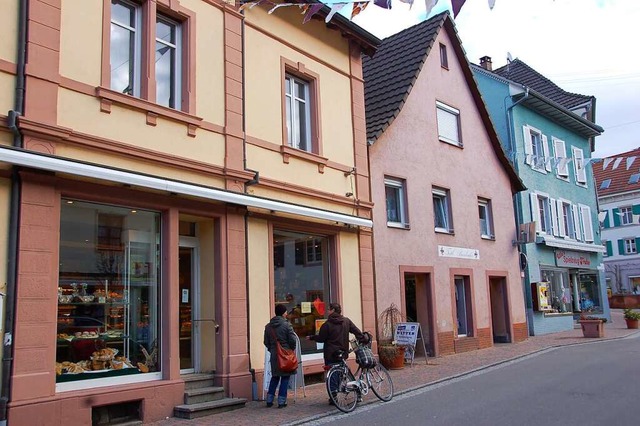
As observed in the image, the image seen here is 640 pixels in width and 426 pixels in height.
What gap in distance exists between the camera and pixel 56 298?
26.6 ft

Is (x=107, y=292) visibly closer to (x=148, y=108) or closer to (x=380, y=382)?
(x=148, y=108)

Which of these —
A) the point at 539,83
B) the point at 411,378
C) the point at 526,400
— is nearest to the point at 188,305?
the point at 411,378

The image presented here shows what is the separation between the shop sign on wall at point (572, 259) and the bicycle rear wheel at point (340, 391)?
59.5 ft

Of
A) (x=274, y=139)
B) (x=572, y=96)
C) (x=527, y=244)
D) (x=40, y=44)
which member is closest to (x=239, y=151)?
(x=274, y=139)

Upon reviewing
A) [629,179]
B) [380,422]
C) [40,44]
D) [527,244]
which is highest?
[629,179]

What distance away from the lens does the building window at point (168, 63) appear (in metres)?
10.2

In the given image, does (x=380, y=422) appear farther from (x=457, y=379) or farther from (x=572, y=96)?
(x=572, y=96)

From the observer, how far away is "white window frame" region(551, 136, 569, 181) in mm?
26469

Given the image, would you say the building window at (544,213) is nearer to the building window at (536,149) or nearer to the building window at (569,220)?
the building window at (536,149)

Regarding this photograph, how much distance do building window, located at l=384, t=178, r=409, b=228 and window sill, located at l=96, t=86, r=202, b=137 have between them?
23.1 feet

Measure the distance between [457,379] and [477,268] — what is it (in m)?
7.01

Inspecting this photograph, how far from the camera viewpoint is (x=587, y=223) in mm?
28656

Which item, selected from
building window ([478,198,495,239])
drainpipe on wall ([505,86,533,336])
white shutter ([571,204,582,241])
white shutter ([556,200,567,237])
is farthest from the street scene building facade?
building window ([478,198,495,239])

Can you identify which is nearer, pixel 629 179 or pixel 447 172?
pixel 447 172
